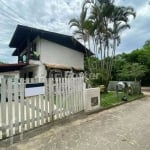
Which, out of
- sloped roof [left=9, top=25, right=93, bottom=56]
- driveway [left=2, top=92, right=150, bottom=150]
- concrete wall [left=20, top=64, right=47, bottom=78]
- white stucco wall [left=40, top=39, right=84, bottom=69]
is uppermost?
sloped roof [left=9, top=25, right=93, bottom=56]

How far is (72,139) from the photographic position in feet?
19.0

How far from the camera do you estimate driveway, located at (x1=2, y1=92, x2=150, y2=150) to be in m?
5.23

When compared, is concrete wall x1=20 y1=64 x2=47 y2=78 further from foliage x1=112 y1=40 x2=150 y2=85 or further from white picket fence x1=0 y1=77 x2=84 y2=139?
foliage x1=112 y1=40 x2=150 y2=85

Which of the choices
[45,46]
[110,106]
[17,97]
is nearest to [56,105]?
[17,97]

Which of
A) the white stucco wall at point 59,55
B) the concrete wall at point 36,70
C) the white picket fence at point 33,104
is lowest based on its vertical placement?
the white picket fence at point 33,104

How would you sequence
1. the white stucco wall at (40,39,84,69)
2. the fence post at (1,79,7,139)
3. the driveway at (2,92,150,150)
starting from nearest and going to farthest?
the driveway at (2,92,150,150)
the fence post at (1,79,7,139)
the white stucco wall at (40,39,84,69)

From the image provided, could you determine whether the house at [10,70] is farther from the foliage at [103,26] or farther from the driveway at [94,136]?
the driveway at [94,136]

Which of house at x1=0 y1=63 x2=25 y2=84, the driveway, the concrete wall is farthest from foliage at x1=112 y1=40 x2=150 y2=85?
the driveway

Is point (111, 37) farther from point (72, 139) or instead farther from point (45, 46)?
point (72, 139)

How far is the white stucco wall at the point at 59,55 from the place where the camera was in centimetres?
1873

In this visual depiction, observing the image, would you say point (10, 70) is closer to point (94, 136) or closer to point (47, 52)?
point (47, 52)

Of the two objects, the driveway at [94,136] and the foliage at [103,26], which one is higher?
the foliage at [103,26]

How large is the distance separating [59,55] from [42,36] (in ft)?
8.56

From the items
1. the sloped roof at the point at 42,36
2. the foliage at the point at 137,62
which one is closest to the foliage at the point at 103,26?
the sloped roof at the point at 42,36
